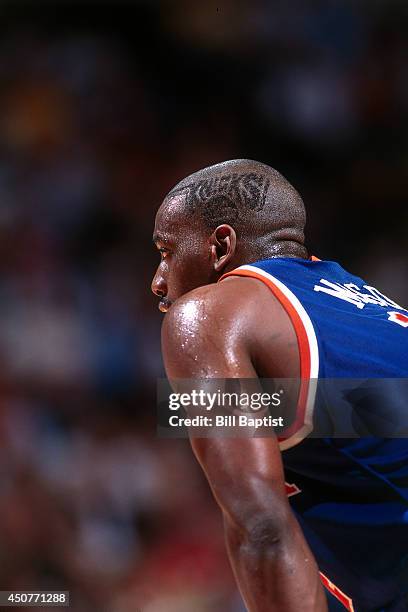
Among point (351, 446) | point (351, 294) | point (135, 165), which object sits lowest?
point (351, 446)

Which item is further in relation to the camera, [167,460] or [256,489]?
[167,460]

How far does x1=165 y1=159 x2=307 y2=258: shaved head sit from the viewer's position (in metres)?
2.10

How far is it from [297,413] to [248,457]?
206 millimetres

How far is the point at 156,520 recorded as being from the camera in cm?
450

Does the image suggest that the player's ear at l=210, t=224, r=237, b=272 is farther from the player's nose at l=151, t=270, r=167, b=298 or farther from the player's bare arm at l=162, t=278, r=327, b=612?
the player's bare arm at l=162, t=278, r=327, b=612

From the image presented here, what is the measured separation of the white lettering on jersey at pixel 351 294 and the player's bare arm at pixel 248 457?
Result: 0.25 meters

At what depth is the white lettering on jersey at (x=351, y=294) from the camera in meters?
1.90

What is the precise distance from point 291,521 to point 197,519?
10.2 ft

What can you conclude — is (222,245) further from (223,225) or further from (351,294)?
(351,294)

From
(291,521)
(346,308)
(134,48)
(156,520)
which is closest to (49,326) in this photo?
(156,520)

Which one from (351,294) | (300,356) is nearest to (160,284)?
(351,294)

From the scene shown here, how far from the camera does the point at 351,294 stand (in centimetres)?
197

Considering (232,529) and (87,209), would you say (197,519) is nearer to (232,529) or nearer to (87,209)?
(87,209)

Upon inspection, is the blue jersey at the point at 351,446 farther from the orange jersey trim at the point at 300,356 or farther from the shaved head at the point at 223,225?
the shaved head at the point at 223,225
